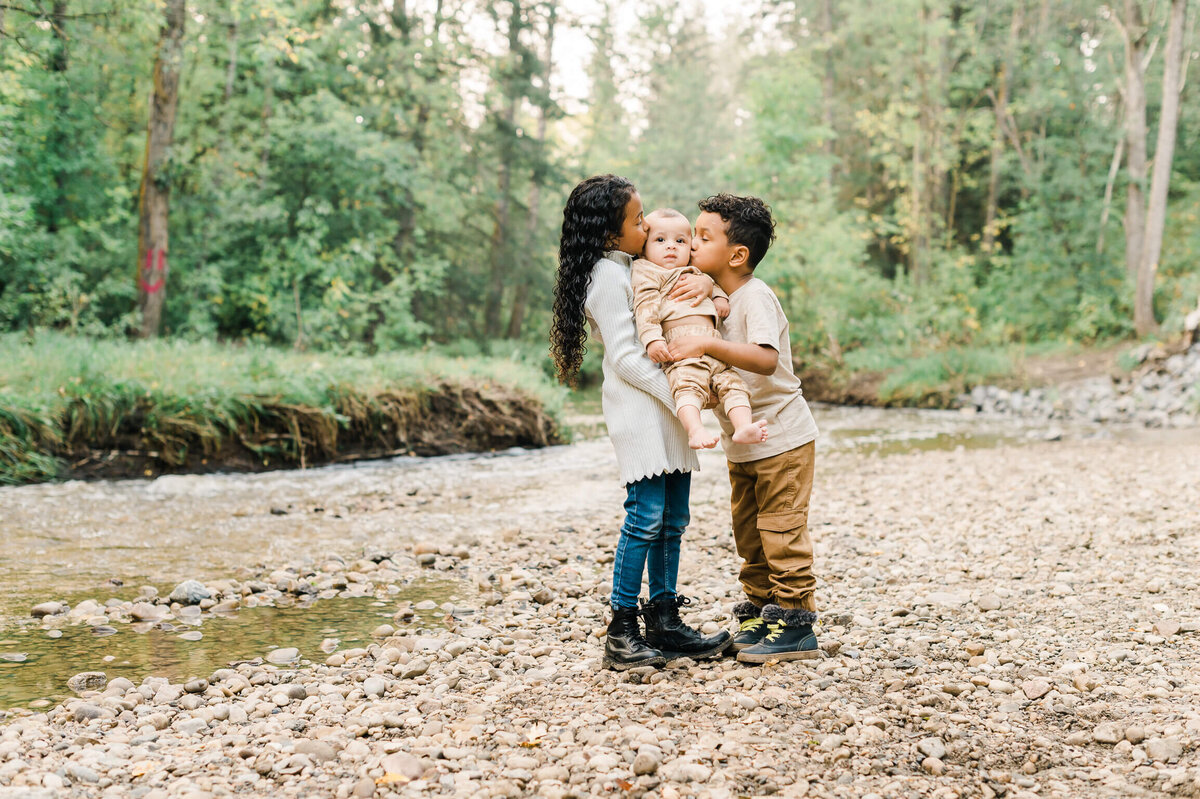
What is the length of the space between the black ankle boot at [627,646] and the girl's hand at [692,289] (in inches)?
50.4

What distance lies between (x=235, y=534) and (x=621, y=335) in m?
4.13

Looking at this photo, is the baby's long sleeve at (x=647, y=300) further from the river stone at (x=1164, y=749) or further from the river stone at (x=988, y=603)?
the river stone at (x=988, y=603)

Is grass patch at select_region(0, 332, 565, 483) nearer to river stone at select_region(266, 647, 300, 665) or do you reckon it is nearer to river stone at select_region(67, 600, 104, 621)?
river stone at select_region(67, 600, 104, 621)

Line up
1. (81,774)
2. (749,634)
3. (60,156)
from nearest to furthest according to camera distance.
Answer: (81,774) < (749,634) < (60,156)

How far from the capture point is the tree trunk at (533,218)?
20062 millimetres

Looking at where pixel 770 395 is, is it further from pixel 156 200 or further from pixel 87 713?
pixel 156 200

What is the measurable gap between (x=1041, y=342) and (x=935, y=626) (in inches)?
738

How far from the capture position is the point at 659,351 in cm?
311

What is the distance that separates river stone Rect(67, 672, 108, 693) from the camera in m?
3.15

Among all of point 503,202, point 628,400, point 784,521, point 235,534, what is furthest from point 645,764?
point 503,202

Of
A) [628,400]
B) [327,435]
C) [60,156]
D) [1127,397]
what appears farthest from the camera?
[1127,397]

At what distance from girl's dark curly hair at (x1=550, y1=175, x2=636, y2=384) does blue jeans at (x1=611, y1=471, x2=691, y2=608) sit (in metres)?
0.67

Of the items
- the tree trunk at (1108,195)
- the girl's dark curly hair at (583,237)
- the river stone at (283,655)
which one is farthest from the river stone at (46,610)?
the tree trunk at (1108,195)

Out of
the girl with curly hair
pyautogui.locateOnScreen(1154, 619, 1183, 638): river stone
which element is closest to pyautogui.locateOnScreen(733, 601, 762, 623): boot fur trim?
the girl with curly hair
